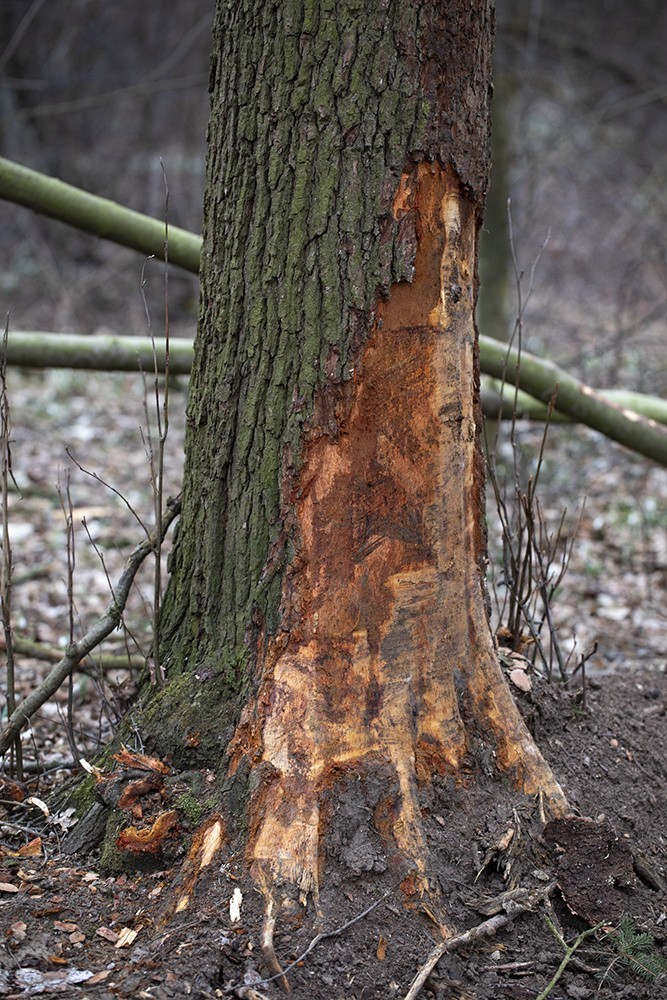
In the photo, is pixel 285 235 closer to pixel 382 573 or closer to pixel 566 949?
pixel 382 573

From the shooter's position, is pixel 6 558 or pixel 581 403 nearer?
pixel 6 558

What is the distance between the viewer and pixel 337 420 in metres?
2.22

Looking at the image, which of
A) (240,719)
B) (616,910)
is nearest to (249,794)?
(240,719)

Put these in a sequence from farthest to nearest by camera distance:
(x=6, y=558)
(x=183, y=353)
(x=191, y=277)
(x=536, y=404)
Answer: (x=191, y=277) → (x=536, y=404) → (x=183, y=353) → (x=6, y=558)

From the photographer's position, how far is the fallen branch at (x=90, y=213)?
11.7 ft

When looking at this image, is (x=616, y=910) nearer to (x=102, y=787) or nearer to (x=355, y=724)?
(x=355, y=724)

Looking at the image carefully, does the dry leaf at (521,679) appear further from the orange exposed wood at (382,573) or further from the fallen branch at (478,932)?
the fallen branch at (478,932)

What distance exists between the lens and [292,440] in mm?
2240

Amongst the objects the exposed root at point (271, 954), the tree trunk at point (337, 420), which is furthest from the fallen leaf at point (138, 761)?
the exposed root at point (271, 954)

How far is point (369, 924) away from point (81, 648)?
1116 millimetres

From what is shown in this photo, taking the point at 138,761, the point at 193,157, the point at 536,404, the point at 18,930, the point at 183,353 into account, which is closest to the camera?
the point at 18,930

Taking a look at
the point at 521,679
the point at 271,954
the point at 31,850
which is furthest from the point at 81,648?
the point at 521,679

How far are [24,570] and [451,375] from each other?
11.9 ft

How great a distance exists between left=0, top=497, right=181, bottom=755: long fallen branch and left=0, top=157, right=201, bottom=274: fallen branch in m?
1.41
